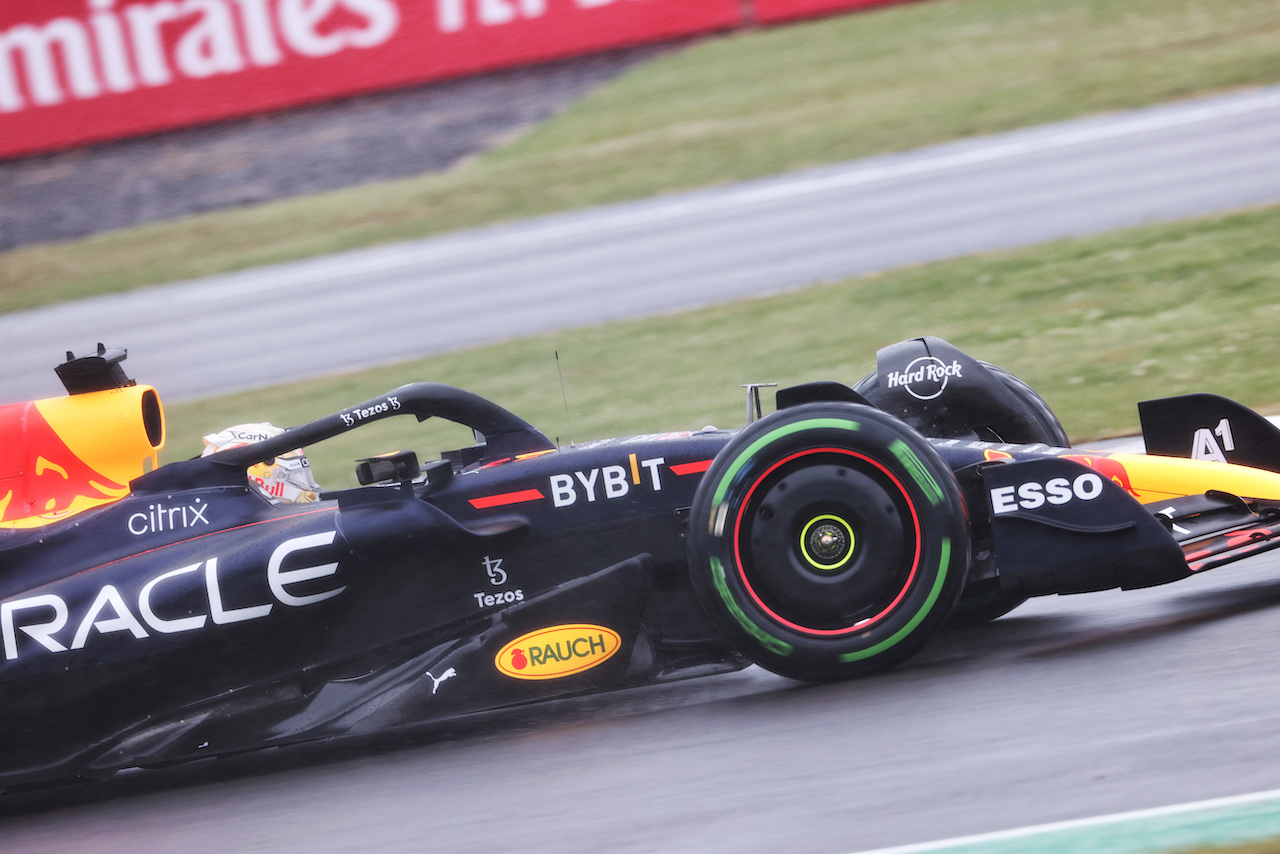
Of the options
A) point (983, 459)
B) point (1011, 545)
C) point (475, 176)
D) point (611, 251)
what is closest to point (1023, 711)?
point (1011, 545)

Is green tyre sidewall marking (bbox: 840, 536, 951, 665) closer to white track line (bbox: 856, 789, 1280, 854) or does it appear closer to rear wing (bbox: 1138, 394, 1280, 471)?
white track line (bbox: 856, 789, 1280, 854)

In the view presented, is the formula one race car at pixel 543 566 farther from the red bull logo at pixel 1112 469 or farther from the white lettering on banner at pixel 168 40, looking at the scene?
the white lettering on banner at pixel 168 40

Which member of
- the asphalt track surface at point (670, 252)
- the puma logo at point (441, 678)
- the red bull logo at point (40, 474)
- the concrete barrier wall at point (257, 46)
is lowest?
the puma logo at point (441, 678)

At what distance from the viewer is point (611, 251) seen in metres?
12.6

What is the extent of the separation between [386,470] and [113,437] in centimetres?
105

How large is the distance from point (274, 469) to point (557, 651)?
54.6 inches

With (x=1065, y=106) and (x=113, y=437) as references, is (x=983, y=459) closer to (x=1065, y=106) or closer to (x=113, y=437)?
Answer: (x=113, y=437)

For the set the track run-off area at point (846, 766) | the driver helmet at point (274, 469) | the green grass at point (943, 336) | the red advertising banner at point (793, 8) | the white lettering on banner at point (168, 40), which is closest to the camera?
the track run-off area at point (846, 766)

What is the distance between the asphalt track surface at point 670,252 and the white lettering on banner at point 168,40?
324 centimetres

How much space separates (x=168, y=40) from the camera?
15805 mm

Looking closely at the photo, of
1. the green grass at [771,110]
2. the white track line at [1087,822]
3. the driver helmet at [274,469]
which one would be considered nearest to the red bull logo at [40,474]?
the driver helmet at [274,469]

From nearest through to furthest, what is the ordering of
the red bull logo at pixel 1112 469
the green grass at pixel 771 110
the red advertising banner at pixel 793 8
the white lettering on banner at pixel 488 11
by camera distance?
the red bull logo at pixel 1112 469 → the green grass at pixel 771 110 → the white lettering on banner at pixel 488 11 → the red advertising banner at pixel 793 8

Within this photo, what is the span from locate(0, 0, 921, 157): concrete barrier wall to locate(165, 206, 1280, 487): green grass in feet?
22.0

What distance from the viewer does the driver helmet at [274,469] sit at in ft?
15.6
